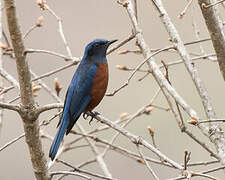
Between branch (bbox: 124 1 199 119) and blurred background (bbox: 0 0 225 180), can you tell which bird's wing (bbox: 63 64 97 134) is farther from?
blurred background (bbox: 0 0 225 180)

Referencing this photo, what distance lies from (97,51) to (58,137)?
1435 mm

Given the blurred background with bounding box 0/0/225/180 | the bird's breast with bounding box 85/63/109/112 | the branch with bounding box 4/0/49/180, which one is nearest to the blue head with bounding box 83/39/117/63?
the bird's breast with bounding box 85/63/109/112

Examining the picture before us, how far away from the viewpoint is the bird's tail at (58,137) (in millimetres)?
4770

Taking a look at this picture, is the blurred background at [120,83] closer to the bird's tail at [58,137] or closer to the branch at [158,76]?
the bird's tail at [58,137]

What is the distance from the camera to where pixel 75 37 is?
15.7 meters

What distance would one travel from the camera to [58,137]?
510cm

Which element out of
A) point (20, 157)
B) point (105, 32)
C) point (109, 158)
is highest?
point (105, 32)

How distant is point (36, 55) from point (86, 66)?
869 centimetres

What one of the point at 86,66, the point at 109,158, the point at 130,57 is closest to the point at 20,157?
the point at 109,158

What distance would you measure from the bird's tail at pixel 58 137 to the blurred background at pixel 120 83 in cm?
554

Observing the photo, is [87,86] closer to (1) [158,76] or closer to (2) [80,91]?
(2) [80,91]

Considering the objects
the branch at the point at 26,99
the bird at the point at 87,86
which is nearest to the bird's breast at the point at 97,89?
the bird at the point at 87,86

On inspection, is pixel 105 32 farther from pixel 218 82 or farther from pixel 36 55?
pixel 218 82

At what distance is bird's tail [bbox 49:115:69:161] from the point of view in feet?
15.6
